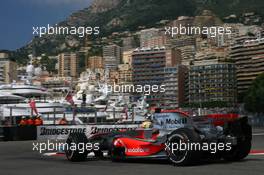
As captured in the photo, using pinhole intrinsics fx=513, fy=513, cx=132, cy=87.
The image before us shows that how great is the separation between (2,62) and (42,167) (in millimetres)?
170641

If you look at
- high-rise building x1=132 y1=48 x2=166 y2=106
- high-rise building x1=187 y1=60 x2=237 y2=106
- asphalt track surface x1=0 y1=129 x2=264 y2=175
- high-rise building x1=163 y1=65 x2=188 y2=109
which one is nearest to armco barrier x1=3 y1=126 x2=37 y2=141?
asphalt track surface x1=0 y1=129 x2=264 y2=175

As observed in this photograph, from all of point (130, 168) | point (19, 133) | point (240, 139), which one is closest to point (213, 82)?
point (19, 133)

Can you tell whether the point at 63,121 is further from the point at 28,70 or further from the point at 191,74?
the point at 191,74

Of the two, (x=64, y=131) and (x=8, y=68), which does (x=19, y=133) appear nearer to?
(x=64, y=131)

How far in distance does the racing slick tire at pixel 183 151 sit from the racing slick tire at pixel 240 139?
1.11 metres

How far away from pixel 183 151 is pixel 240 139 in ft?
5.32

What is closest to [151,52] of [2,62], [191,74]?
[191,74]

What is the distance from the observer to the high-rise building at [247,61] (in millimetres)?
170000

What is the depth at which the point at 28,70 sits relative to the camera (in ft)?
262

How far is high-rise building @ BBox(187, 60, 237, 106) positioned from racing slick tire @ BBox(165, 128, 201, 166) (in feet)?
462

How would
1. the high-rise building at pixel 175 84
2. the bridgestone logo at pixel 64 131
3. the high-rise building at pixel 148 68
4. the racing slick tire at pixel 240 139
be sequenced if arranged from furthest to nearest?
the high-rise building at pixel 175 84, the high-rise building at pixel 148 68, the bridgestone logo at pixel 64 131, the racing slick tire at pixel 240 139

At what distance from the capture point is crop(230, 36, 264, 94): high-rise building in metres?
170

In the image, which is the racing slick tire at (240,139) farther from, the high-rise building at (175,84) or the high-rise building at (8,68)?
the high-rise building at (8,68)

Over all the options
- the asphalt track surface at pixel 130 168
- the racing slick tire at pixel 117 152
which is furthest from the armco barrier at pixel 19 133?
the racing slick tire at pixel 117 152
